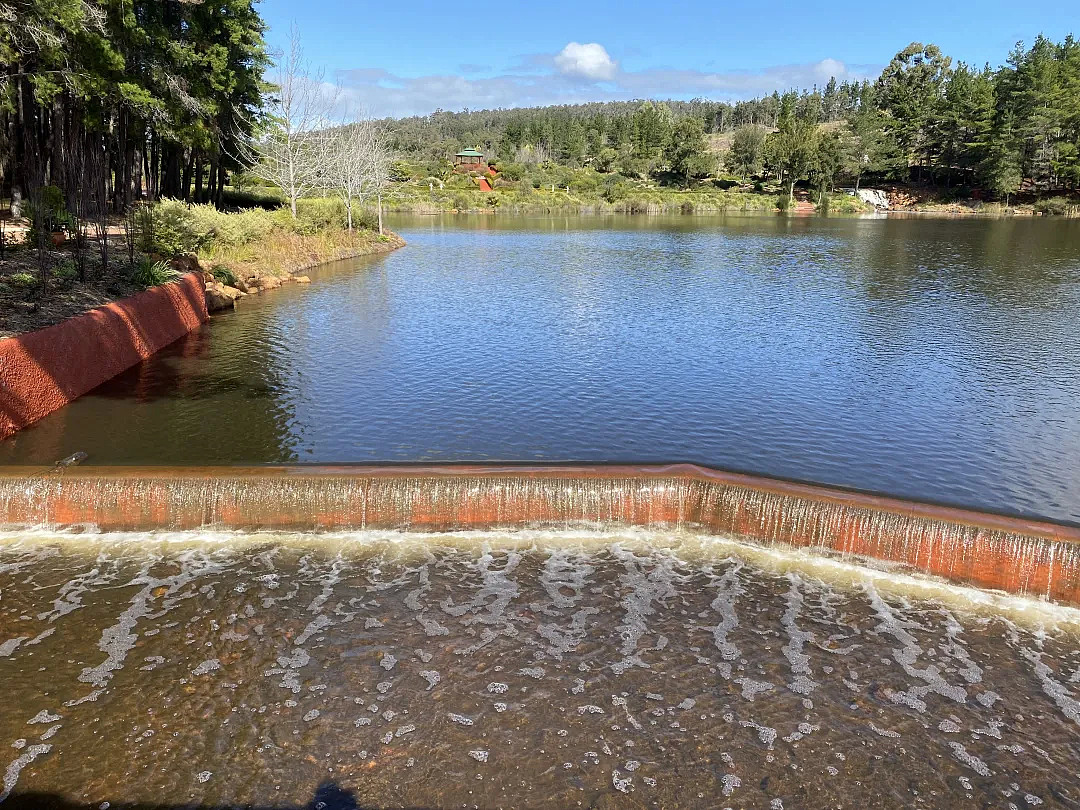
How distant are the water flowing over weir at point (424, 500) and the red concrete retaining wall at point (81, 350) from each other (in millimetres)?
2736

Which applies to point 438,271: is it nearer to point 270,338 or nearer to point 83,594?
point 270,338

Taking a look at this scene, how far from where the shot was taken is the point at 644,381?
14.7 metres

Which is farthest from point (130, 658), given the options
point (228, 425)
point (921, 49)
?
point (921, 49)

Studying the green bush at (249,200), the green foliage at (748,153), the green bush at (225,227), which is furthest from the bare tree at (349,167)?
the green foliage at (748,153)

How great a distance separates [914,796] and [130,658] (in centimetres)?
637

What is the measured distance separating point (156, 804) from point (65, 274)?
13.7 metres

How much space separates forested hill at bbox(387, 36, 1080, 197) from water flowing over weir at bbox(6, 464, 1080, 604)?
8029 centimetres

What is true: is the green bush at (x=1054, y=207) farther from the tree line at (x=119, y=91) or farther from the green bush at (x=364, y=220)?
the tree line at (x=119, y=91)

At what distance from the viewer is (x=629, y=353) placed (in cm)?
1709

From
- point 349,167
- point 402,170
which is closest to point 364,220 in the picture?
point 349,167

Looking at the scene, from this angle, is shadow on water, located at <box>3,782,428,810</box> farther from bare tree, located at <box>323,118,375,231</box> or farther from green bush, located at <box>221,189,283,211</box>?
green bush, located at <box>221,189,283,211</box>

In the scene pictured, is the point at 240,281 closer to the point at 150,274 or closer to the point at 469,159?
the point at 150,274

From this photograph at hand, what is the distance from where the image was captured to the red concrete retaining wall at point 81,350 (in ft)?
36.0

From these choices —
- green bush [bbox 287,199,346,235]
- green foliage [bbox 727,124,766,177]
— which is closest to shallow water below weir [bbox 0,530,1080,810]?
green bush [bbox 287,199,346,235]
